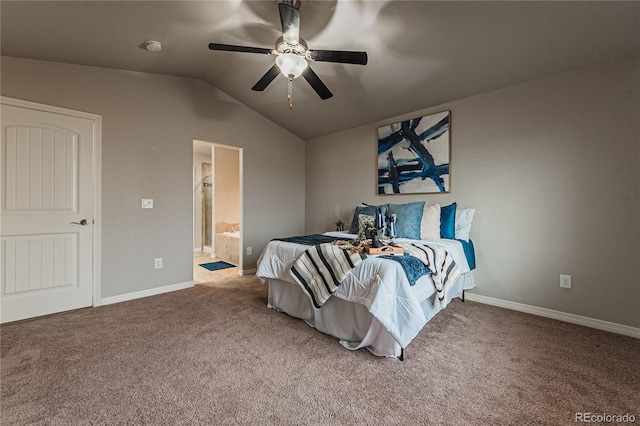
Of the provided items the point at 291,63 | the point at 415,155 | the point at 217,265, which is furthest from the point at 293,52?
the point at 217,265

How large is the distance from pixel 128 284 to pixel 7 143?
5.81 feet

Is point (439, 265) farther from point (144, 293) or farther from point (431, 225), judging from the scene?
point (144, 293)

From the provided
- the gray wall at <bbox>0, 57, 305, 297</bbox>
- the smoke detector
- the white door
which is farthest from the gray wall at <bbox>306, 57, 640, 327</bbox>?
the white door

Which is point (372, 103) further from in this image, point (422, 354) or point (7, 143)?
point (7, 143)

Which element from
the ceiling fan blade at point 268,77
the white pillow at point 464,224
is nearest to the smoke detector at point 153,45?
the ceiling fan blade at point 268,77

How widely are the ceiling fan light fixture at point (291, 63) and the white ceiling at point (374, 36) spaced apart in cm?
54

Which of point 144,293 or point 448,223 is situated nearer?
point 448,223

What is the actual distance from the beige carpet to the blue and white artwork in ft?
5.57

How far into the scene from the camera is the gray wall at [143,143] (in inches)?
116

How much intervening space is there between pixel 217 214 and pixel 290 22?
4.53 meters

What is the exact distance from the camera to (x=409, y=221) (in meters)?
3.19

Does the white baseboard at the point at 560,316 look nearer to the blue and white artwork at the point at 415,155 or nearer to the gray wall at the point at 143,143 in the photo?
the blue and white artwork at the point at 415,155

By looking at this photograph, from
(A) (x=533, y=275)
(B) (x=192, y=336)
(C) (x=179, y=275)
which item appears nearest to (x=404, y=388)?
(B) (x=192, y=336)

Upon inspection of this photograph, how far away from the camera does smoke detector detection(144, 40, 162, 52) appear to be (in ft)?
9.12
